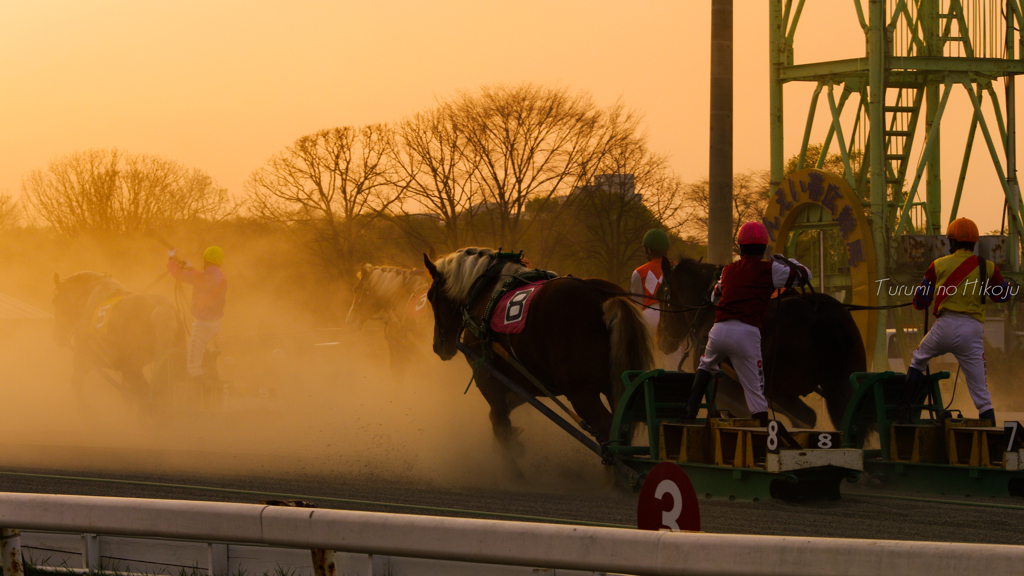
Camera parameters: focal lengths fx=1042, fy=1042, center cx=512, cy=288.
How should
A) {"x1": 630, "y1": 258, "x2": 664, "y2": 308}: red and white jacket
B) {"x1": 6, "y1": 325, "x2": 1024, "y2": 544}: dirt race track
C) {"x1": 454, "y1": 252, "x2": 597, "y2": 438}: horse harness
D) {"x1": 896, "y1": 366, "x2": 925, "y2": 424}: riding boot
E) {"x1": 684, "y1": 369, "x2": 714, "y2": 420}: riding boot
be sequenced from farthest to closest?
{"x1": 630, "y1": 258, "x2": 664, "y2": 308}: red and white jacket, {"x1": 454, "y1": 252, "x2": 597, "y2": 438}: horse harness, {"x1": 896, "y1": 366, "x2": 925, "y2": 424}: riding boot, {"x1": 684, "y1": 369, "x2": 714, "y2": 420}: riding boot, {"x1": 6, "y1": 325, "x2": 1024, "y2": 544}: dirt race track

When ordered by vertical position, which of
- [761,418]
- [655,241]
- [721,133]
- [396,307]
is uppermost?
[721,133]

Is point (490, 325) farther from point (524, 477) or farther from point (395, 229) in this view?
point (395, 229)

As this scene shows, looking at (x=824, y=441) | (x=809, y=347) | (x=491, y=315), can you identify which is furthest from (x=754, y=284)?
(x=491, y=315)

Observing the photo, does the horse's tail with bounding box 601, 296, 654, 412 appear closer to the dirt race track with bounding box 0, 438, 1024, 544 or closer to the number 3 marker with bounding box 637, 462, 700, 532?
the dirt race track with bounding box 0, 438, 1024, 544

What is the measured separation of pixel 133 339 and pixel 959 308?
10.4 meters

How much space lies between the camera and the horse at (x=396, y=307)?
13797 mm

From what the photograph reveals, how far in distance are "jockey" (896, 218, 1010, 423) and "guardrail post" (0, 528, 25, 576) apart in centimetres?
594

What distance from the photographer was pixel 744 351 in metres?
7.25

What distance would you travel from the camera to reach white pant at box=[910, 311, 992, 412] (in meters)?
7.65

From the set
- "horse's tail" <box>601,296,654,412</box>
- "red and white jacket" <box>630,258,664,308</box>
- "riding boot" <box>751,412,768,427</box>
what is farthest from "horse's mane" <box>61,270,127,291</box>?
"riding boot" <box>751,412,768,427</box>

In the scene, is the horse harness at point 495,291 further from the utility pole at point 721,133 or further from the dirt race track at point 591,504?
the utility pole at point 721,133

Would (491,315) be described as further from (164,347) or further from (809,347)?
(164,347)

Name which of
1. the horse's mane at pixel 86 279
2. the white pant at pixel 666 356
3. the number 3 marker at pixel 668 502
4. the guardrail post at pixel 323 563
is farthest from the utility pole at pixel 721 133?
the guardrail post at pixel 323 563

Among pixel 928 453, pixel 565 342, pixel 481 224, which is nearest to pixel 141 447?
pixel 565 342
